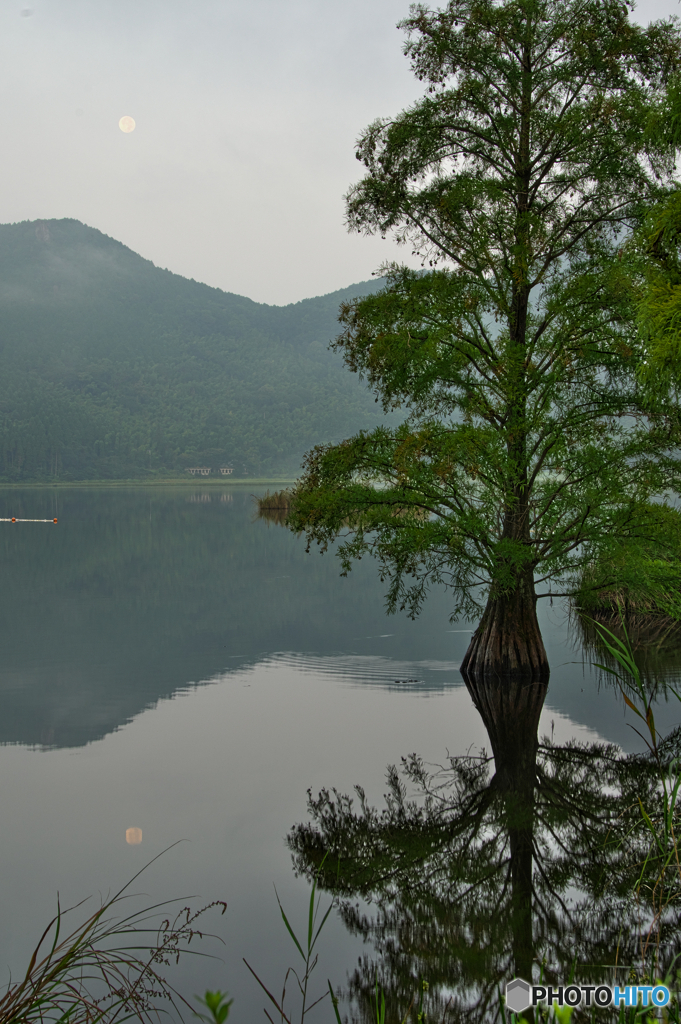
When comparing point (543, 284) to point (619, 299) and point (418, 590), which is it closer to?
point (619, 299)

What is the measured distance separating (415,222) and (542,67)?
9.14 feet

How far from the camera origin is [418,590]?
12.8 m

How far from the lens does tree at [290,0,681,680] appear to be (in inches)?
453

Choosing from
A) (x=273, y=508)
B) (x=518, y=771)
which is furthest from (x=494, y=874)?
(x=273, y=508)

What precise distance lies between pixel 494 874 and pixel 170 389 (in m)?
170

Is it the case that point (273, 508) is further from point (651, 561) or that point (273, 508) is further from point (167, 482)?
point (167, 482)

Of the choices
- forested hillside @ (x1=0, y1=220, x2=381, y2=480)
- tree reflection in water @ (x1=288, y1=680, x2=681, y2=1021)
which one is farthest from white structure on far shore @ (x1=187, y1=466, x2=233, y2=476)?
tree reflection in water @ (x1=288, y1=680, x2=681, y2=1021)

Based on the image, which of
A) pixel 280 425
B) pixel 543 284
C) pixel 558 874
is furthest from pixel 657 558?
pixel 280 425

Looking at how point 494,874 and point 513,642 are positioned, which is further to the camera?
point 513,642

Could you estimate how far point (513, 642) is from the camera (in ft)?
41.4

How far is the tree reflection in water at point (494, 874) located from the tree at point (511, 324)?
3.62m

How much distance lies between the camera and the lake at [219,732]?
6.07 m

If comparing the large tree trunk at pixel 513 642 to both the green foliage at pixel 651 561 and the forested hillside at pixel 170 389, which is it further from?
the forested hillside at pixel 170 389

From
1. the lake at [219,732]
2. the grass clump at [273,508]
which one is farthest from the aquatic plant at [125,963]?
the grass clump at [273,508]
